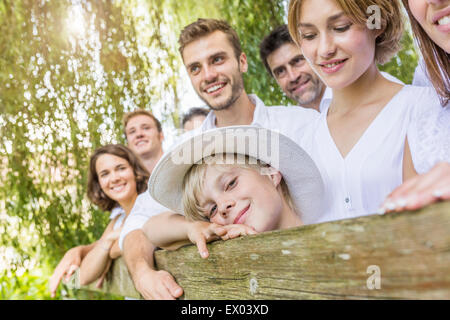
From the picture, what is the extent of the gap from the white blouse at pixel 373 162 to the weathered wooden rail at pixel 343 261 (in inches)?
7.2

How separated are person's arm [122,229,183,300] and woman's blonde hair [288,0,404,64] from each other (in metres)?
0.41

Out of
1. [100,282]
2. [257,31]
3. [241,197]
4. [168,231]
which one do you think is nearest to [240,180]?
[241,197]

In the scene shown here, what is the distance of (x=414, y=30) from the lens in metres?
0.50

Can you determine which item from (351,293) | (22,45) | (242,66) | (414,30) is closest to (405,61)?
(242,66)

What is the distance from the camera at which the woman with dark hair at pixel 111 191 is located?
3.49ft

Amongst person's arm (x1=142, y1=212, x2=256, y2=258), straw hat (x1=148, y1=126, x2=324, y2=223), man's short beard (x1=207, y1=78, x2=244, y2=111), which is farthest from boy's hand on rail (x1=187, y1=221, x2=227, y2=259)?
A: man's short beard (x1=207, y1=78, x2=244, y2=111)

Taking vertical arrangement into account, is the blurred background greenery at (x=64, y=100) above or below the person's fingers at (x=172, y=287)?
above

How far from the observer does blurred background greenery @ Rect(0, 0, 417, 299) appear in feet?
4.37

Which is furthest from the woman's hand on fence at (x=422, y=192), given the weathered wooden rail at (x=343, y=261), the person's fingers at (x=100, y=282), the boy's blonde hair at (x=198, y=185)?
the person's fingers at (x=100, y=282)

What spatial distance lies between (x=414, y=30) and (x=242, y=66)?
1.77 ft

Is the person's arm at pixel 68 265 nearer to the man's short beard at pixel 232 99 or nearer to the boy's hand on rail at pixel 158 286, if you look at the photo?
the boy's hand on rail at pixel 158 286

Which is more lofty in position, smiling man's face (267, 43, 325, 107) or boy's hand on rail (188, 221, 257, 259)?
smiling man's face (267, 43, 325, 107)

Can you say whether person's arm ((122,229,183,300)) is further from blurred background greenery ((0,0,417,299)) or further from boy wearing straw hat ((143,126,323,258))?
blurred background greenery ((0,0,417,299))
